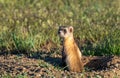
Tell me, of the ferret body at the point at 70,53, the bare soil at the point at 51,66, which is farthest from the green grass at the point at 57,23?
the ferret body at the point at 70,53

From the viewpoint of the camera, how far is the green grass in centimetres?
893

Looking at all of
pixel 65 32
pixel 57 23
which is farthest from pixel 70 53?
pixel 57 23

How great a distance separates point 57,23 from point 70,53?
2.99 m

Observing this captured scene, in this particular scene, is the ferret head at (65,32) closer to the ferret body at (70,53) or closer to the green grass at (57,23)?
the ferret body at (70,53)

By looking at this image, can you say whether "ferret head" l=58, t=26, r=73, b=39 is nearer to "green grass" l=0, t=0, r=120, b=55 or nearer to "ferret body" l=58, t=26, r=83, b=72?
"ferret body" l=58, t=26, r=83, b=72

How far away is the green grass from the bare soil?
17.3 inches

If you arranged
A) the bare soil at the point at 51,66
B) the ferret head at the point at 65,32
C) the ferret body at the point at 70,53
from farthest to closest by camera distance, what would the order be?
the ferret head at the point at 65,32, the ferret body at the point at 70,53, the bare soil at the point at 51,66

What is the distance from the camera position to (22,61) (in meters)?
8.02

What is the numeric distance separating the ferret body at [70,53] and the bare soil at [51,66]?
14 centimetres

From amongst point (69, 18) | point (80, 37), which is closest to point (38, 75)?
point (80, 37)

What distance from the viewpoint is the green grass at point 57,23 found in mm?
8928

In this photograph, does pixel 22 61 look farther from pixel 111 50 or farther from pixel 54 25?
pixel 54 25

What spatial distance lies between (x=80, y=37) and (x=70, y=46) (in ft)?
6.61

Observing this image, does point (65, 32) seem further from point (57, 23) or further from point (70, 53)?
point (57, 23)
